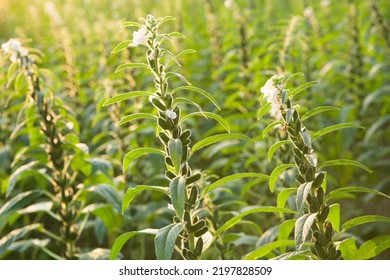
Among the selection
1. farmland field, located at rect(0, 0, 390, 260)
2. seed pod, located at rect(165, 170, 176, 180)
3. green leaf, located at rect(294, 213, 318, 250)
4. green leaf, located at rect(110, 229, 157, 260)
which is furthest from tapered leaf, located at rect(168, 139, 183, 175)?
green leaf, located at rect(294, 213, 318, 250)

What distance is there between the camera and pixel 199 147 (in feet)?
7.67

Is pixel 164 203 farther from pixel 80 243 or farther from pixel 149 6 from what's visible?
pixel 149 6

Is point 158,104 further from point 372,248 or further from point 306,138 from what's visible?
point 372,248

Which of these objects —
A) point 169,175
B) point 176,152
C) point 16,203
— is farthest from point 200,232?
point 16,203

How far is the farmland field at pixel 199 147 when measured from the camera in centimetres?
225

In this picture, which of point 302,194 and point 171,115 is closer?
point 302,194

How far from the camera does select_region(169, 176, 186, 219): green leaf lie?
2.11m

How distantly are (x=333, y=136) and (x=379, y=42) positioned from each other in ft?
3.30

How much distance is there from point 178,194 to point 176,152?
161mm

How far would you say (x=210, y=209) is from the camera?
9.05 feet

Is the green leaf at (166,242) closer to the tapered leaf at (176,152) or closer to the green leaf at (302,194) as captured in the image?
the tapered leaf at (176,152)

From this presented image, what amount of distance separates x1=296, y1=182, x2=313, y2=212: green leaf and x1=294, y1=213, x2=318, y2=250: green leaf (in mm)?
56
